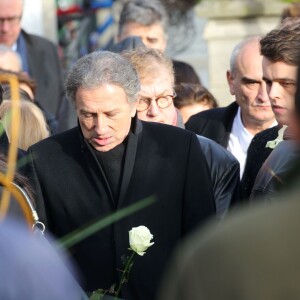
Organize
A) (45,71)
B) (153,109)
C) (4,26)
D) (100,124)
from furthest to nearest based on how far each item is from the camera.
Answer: (45,71) → (4,26) → (153,109) → (100,124)

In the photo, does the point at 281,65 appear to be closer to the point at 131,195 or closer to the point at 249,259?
the point at 131,195

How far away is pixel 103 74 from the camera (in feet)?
17.4

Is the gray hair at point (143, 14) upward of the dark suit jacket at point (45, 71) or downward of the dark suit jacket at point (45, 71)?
upward

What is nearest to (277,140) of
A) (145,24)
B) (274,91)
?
(274,91)

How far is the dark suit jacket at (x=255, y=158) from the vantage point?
17.9ft

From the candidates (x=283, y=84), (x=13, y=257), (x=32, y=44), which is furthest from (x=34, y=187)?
(x=32, y=44)

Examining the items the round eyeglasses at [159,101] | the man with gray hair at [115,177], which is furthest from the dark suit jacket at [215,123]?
the man with gray hair at [115,177]

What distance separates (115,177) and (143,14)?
3.87 metres

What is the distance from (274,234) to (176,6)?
1142cm

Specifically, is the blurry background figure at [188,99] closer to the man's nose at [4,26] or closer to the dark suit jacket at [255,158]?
the dark suit jacket at [255,158]

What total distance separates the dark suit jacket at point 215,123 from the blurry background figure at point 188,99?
2.38 feet

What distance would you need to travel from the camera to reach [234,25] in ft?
39.2

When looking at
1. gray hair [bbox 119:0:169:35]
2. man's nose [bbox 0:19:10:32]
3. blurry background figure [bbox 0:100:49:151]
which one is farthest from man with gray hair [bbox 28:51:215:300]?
man's nose [bbox 0:19:10:32]

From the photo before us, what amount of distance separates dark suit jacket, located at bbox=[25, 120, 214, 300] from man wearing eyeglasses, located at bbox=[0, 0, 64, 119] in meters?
4.01
